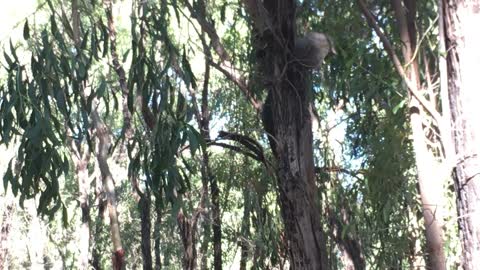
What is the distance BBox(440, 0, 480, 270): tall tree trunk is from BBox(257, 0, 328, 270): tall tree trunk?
2071 millimetres

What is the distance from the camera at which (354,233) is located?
234 inches

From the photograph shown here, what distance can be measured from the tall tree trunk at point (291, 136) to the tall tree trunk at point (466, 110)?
207cm

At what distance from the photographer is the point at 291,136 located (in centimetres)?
457

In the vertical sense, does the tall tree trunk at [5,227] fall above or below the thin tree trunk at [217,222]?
above

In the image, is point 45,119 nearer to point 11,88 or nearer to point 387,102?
point 11,88

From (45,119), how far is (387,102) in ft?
8.14

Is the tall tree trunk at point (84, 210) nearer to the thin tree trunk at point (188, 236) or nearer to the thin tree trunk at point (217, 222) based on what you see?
the thin tree trunk at point (217, 222)

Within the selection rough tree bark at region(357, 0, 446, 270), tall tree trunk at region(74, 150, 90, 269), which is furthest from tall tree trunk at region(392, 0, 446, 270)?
tall tree trunk at region(74, 150, 90, 269)

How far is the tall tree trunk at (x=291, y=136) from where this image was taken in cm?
445

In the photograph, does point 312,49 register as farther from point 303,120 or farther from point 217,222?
point 217,222

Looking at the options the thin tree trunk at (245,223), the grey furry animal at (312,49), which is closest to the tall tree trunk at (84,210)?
the thin tree trunk at (245,223)

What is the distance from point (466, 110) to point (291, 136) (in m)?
2.20

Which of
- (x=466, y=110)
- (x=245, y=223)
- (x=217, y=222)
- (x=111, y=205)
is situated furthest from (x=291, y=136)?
(x=111, y=205)

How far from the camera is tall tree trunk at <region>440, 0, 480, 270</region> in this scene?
235 centimetres
